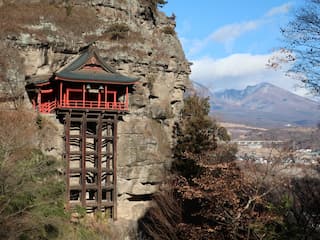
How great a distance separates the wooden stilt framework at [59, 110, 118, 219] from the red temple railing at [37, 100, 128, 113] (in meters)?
0.39

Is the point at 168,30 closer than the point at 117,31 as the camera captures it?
No

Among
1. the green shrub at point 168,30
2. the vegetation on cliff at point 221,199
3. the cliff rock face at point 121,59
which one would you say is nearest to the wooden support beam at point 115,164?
the cliff rock face at point 121,59

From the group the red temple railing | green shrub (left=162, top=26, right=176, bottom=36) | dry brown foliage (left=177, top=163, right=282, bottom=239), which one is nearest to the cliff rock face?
the red temple railing

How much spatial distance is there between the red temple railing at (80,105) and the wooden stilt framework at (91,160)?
394 millimetres

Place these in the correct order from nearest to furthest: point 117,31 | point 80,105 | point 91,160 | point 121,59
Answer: point 80,105
point 91,160
point 121,59
point 117,31

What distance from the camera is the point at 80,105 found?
27594mm

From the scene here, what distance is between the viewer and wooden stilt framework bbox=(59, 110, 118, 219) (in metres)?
26.8

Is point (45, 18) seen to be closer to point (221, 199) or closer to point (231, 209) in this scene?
point (221, 199)

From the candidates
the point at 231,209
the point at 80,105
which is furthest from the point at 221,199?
the point at 80,105

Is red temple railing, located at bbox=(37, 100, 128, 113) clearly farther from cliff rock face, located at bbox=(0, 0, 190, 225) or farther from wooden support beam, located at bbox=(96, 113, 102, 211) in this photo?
cliff rock face, located at bbox=(0, 0, 190, 225)

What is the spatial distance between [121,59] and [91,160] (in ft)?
21.7

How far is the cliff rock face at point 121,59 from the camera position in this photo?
27.4 m

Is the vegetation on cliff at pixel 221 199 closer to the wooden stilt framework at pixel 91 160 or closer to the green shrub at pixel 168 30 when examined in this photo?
the wooden stilt framework at pixel 91 160

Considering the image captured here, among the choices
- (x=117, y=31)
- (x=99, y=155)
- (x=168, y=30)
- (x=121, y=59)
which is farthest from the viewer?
(x=168, y=30)
